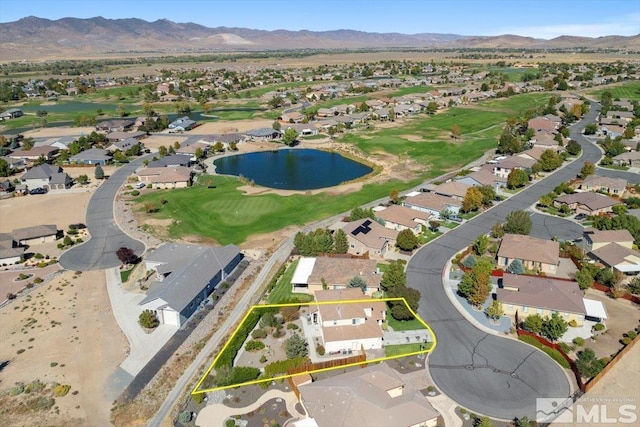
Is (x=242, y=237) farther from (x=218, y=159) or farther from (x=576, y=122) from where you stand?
(x=576, y=122)

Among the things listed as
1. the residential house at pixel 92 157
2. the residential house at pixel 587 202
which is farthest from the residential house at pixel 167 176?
the residential house at pixel 587 202

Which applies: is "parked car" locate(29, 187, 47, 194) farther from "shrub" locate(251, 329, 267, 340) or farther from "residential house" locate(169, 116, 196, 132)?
"shrub" locate(251, 329, 267, 340)

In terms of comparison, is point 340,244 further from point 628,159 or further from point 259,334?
point 628,159

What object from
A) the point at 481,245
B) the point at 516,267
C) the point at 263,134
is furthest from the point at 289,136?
the point at 516,267

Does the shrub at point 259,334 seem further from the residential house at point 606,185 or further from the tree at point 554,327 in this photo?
the residential house at point 606,185

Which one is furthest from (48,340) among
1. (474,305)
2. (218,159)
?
(218,159)

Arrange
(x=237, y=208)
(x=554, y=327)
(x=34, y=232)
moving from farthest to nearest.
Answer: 1. (x=237, y=208)
2. (x=34, y=232)
3. (x=554, y=327)
